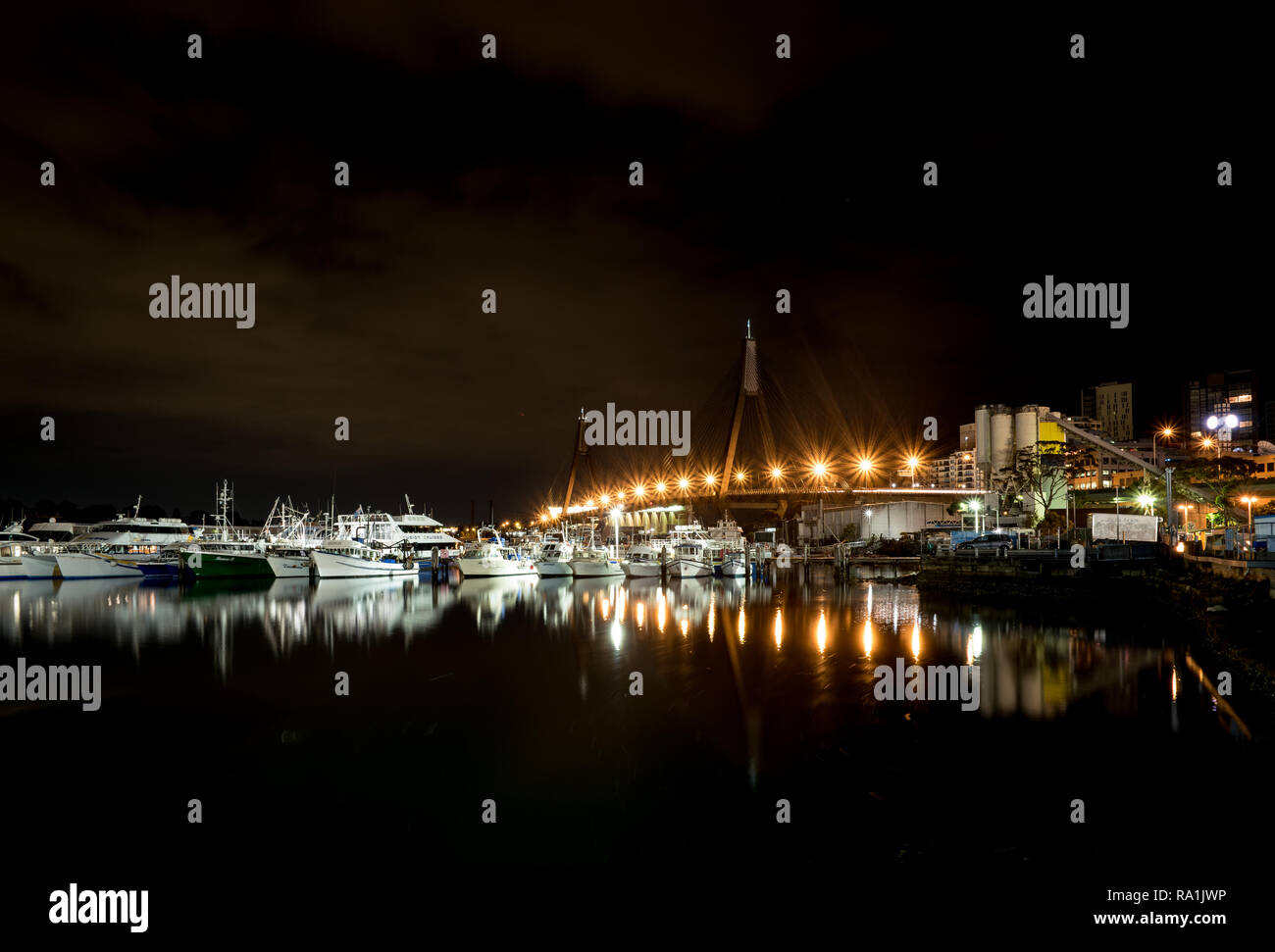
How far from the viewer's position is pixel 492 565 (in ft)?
169

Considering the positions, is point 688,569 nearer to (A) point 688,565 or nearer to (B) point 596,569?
(A) point 688,565

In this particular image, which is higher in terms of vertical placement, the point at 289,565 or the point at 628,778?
the point at 628,778

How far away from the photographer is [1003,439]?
86.2m

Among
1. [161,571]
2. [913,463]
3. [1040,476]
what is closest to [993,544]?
[1040,476]

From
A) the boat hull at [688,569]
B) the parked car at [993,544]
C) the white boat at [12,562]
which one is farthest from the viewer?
the boat hull at [688,569]

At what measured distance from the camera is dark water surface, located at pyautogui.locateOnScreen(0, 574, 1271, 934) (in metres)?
7.55

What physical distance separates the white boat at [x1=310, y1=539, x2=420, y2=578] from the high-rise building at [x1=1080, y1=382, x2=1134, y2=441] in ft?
366

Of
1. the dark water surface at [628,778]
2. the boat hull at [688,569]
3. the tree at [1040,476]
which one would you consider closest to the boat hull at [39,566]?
the dark water surface at [628,778]

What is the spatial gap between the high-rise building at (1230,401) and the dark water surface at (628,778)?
347ft

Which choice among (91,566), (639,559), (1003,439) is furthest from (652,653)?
(1003,439)

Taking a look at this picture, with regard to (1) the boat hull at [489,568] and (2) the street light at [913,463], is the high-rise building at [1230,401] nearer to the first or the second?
(2) the street light at [913,463]

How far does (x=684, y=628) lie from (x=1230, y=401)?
115m

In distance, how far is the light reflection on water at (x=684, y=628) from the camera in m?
16.2
